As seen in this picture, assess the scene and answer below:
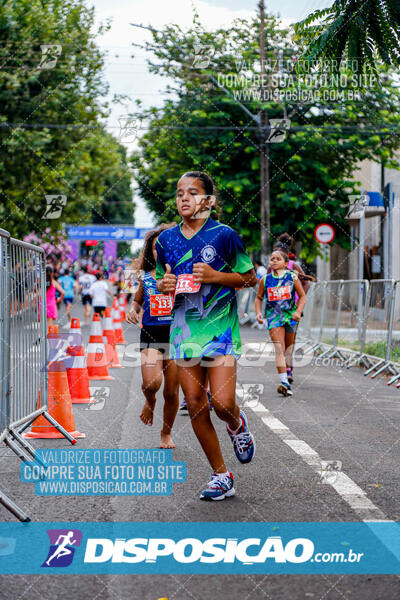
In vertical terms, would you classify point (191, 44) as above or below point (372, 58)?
above

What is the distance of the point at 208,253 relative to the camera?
5004 mm

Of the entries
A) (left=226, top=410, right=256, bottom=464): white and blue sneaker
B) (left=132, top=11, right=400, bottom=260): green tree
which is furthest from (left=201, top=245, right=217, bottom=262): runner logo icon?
(left=132, top=11, right=400, bottom=260): green tree

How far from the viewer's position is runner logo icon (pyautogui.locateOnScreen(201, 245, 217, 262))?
5000 mm

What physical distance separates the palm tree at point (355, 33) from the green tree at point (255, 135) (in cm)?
1954

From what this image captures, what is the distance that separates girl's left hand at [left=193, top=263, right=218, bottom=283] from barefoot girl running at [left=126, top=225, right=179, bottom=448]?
5.73ft

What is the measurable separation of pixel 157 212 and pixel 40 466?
95.9ft

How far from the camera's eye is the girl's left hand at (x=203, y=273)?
4.86 meters

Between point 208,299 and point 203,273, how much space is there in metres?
0.21

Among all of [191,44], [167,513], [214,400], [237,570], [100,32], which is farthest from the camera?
[100,32]

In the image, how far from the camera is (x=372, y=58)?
Answer: 6504 millimetres

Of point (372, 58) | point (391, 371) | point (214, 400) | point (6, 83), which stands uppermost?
point (6, 83)

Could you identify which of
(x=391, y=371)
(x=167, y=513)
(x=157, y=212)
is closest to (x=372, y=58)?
(x=167, y=513)

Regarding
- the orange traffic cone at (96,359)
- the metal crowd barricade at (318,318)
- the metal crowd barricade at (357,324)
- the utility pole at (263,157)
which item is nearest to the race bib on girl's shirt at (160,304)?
the orange traffic cone at (96,359)

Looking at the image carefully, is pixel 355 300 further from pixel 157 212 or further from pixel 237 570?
pixel 157 212
